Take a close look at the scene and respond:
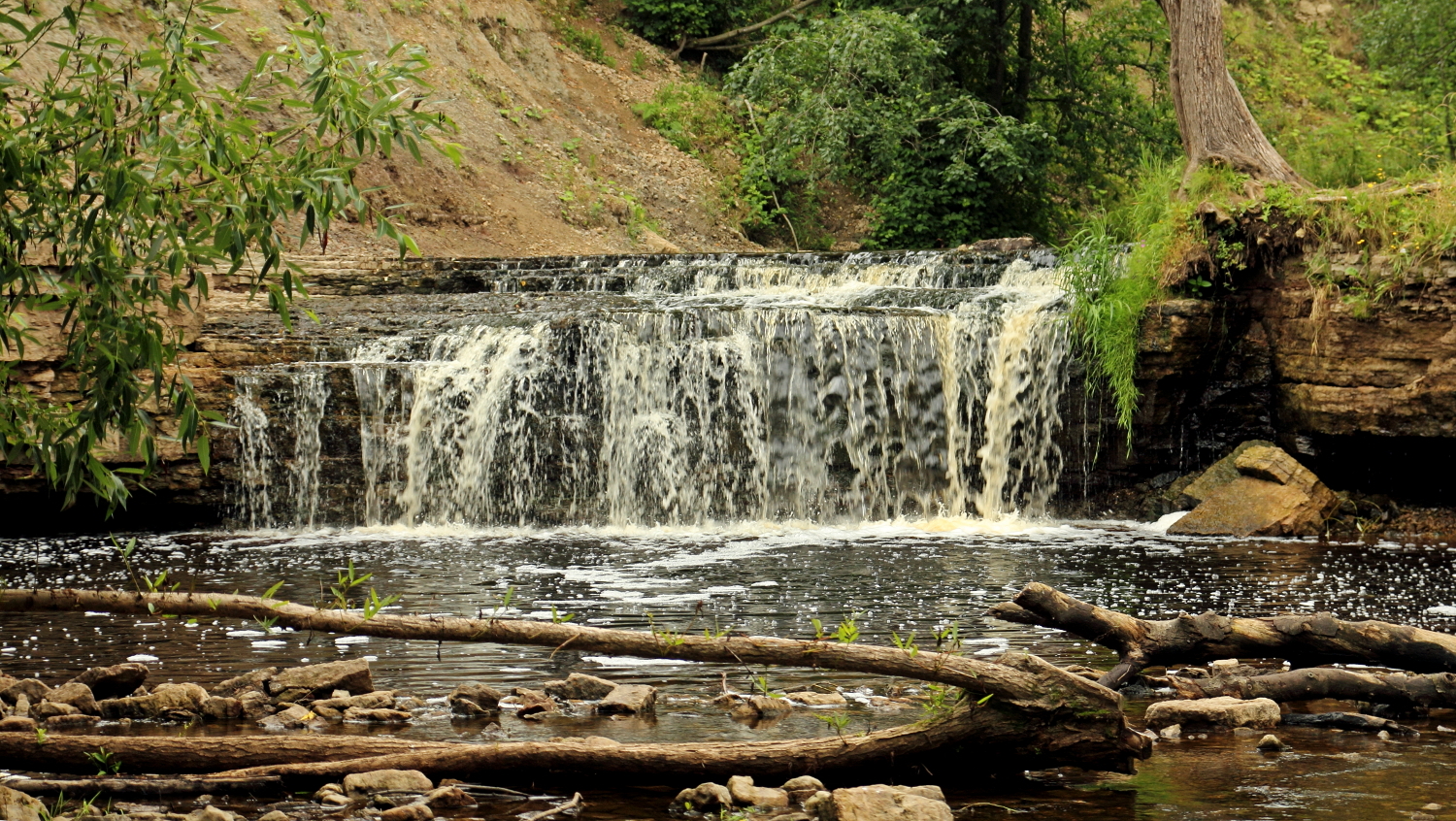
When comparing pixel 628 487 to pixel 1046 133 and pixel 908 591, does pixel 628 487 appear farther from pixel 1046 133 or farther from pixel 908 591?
pixel 1046 133

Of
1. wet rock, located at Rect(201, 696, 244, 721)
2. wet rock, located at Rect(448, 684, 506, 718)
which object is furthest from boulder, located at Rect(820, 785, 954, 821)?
wet rock, located at Rect(201, 696, 244, 721)

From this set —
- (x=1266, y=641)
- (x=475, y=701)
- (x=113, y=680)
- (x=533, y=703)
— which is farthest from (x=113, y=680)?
(x=1266, y=641)

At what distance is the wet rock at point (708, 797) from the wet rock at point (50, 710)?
2.44m

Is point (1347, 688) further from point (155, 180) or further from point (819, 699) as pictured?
point (155, 180)

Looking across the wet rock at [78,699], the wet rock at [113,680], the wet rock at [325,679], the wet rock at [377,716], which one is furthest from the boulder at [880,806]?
the wet rock at [113,680]

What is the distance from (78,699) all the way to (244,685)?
572mm

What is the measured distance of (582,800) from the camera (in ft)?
12.6

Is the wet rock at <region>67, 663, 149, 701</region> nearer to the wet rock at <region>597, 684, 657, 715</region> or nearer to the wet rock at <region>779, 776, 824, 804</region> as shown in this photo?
the wet rock at <region>597, 684, 657, 715</region>

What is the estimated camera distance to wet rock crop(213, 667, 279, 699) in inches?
197

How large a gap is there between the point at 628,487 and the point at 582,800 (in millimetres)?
8262

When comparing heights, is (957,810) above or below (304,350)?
below

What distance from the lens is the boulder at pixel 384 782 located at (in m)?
3.75

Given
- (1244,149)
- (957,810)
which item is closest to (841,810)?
Answer: (957,810)

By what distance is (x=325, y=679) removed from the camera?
199 inches
